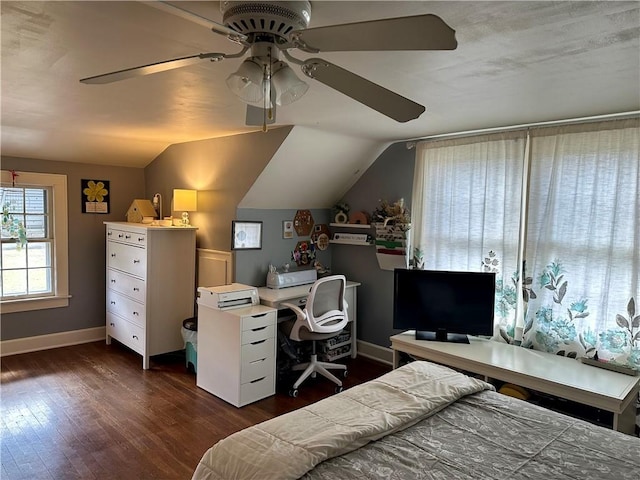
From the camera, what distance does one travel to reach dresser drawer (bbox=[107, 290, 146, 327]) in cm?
413

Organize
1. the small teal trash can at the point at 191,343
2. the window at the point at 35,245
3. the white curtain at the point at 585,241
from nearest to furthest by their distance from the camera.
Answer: the white curtain at the point at 585,241 < the small teal trash can at the point at 191,343 < the window at the point at 35,245

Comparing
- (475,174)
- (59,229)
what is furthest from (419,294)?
(59,229)

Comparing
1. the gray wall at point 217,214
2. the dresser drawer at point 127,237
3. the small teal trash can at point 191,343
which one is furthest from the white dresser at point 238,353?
the dresser drawer at point 127,237

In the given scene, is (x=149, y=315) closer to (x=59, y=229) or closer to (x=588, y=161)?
(x=59, y=229)

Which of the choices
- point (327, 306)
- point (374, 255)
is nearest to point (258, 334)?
point (327, 306)

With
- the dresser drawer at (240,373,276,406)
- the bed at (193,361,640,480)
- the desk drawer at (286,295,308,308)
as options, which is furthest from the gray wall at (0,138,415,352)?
the bed at (193,361,640,480)

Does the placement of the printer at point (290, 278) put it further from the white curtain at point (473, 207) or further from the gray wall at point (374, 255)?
the white curtain at point (473, 207)

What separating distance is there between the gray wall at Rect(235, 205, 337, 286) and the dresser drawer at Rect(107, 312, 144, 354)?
44.3 inches

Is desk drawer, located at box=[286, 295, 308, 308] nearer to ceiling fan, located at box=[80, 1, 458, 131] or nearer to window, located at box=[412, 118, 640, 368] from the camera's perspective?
window, located at box=[412, 118, 640, 368]

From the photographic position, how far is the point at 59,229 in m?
4.60

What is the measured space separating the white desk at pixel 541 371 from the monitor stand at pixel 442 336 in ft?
0.19

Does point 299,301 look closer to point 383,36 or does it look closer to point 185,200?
point 185,200

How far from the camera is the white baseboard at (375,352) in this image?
437 cm

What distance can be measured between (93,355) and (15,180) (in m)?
1.90
